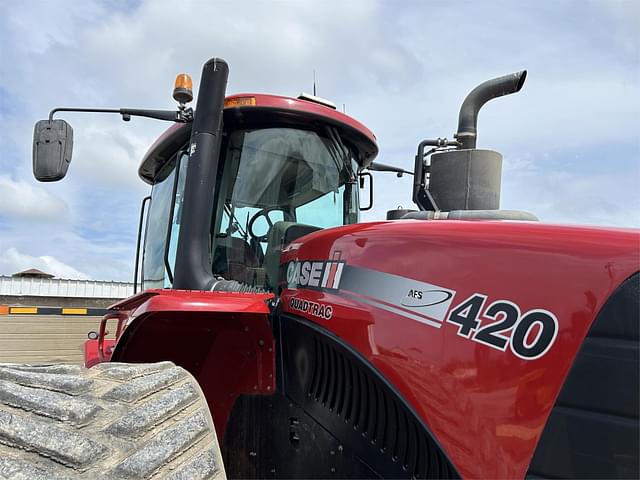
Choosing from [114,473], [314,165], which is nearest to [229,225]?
[314,165]

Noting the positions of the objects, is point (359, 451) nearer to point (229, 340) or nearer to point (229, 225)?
point (229, 340)

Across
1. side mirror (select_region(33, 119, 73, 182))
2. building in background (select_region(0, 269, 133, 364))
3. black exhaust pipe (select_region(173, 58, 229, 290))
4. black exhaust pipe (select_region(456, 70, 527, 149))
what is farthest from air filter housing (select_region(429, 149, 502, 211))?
building in background (select_region(0, 269, 133, 364))

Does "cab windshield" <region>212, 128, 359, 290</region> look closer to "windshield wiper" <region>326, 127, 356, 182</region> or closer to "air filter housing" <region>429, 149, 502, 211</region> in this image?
"windshield wiper" <region>326, 127, 356, 182</region>

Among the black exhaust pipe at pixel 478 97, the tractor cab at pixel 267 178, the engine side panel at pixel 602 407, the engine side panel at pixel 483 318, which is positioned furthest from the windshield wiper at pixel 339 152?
the engine side panel at pixel 602 407

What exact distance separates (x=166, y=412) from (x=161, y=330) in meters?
0.79

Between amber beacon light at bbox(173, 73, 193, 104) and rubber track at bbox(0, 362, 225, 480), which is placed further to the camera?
amber beacon light at bbox(173, 73, 193, 104)

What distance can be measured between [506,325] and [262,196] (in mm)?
1491

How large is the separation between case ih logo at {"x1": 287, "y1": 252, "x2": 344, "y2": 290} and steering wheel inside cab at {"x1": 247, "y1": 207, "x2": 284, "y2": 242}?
0.44 m

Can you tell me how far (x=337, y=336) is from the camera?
154 cm

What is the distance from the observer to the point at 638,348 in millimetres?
958

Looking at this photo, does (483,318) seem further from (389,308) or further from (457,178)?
(457,178)

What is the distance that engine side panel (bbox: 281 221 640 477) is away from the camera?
1.02m

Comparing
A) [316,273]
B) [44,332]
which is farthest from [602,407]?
[44,332]

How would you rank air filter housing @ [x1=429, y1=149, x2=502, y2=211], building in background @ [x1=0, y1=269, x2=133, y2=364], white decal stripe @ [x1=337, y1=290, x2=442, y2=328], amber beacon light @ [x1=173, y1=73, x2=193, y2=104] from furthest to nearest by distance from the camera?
1. building in background @ [x1=0, y1=269, x2=133, y2=364]
2. amber beacon light @ [x1=173, y1=73, x2=193, y2=104]
3. air filter housing @ [x1=429, y1=149, x2=502, y2=211]
4. white decal stripe @ [x1=337, y1=290, x2=442, y2=328]
